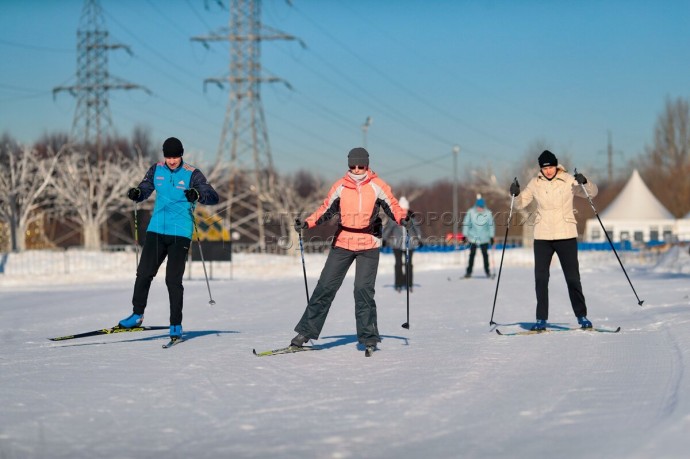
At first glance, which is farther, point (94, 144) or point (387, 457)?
point (94, 144)

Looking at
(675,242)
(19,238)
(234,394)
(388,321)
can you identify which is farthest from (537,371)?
(19,238)

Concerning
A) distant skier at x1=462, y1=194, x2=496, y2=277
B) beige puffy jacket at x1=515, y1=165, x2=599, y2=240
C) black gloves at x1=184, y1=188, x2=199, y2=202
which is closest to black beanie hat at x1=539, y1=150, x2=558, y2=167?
beige puffy jacket at x1=515, y1=165, x2=599, y2=240

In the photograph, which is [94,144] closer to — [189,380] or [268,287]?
[268,287]

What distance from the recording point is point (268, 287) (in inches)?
811

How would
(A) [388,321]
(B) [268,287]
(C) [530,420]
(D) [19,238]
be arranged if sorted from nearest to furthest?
(C) [530,420] → (A) [388,321] → (B) [268,287] → (D) [19,238]

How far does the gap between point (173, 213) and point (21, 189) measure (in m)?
42.4

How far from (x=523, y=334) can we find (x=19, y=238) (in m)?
41.1

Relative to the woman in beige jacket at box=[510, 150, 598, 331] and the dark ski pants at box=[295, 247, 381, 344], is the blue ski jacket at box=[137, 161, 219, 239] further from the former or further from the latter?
the woman in beige jacket at box=[510, 150, 598, 331]

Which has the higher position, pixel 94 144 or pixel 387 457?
pixel 94 144

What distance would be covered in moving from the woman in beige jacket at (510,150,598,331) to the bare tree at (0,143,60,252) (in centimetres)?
3920

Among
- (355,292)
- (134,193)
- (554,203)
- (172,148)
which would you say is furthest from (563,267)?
(134,193)

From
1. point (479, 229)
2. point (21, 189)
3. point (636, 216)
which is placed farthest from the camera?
point (636, 216)

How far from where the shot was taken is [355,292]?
8.34m

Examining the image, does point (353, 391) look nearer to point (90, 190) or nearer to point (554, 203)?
point (554, 203)
